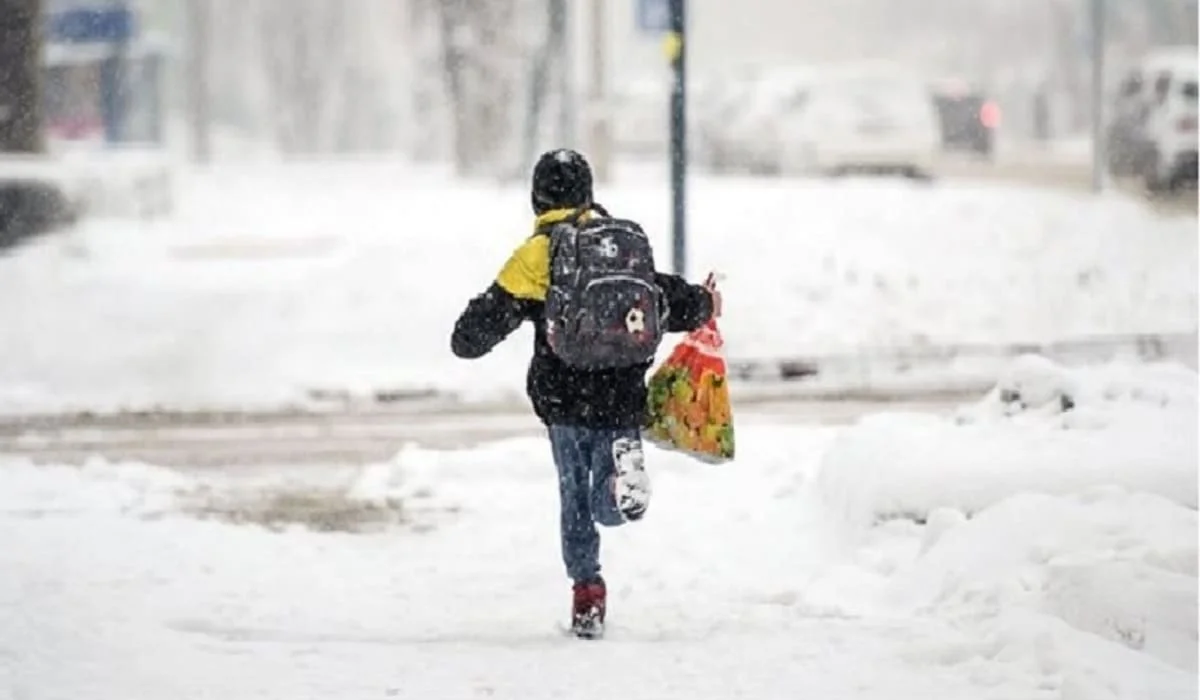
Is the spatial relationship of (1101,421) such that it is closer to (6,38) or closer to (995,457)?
(995,457)

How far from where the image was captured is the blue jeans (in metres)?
6.50

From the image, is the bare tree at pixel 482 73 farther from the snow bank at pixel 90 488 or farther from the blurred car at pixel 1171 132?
the snow bank at pixel 90 488

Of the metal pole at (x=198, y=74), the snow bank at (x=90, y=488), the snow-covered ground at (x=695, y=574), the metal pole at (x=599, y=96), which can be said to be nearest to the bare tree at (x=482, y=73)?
the metal pole at (x=599, y=96)

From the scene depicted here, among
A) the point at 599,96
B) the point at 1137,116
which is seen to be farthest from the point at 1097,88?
the point at 599,96

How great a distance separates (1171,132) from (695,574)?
15665 millimetres

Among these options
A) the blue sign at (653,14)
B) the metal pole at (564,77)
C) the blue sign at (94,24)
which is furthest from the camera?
the blue sign at (94,24)

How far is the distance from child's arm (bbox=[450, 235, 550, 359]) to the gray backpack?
7 centimetres

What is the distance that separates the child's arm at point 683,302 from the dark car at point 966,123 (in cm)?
2364

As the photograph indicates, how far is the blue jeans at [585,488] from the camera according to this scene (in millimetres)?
6500

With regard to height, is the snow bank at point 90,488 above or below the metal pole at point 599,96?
below

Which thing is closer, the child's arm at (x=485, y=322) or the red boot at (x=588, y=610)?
the child's arm at (x=485, y=322)

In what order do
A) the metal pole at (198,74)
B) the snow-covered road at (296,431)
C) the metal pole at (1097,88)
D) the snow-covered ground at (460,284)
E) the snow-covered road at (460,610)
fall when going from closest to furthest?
the snow-covered road at (460,610) < the snow-covered road at (296,431) < the snow-covered ground at (460,284) < the metal pole at (1097,88) < the metal pole at (198,74)

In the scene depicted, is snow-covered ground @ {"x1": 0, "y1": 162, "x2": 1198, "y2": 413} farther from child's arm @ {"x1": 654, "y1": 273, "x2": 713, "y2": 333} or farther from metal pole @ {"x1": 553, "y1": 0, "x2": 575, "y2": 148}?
child's arm @ {"x1": 654, "y1": 273, "x2": 713, "y2": 333}

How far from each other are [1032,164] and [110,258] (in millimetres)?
15045
